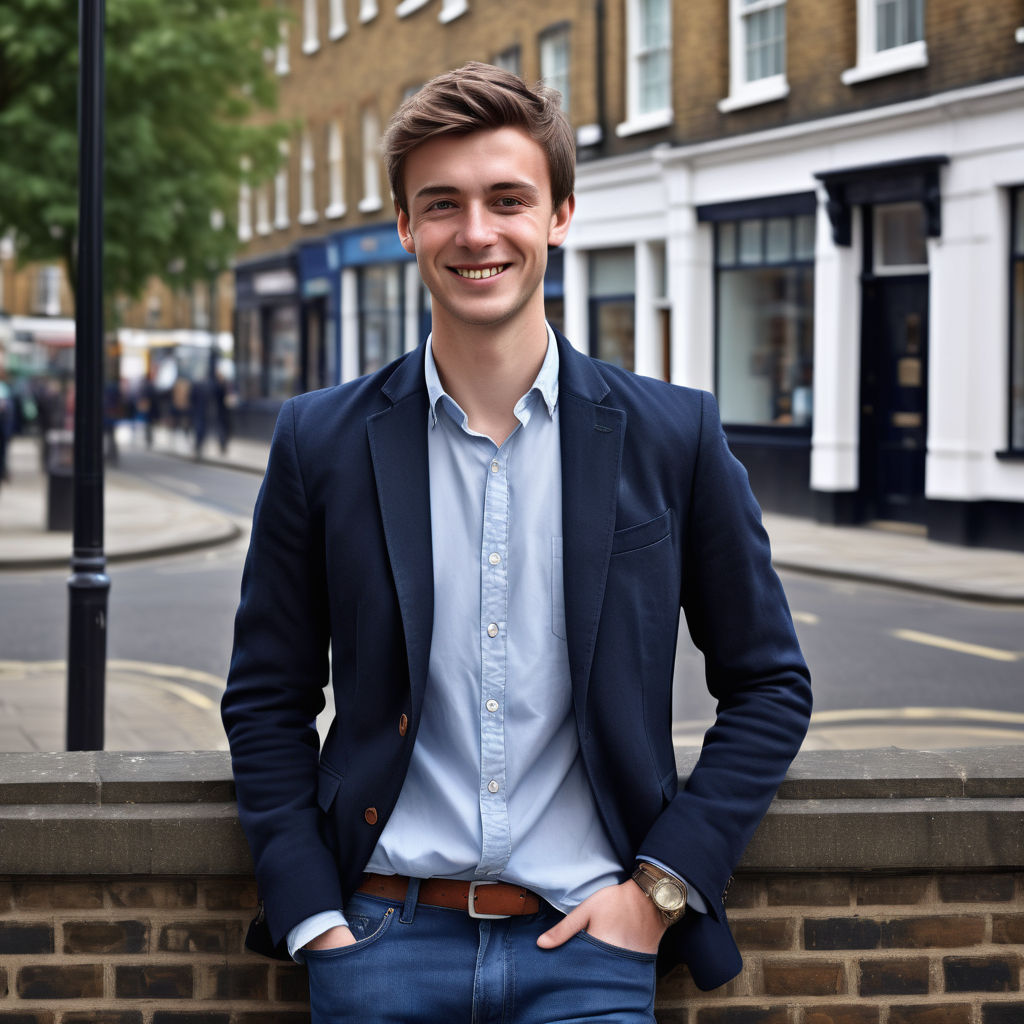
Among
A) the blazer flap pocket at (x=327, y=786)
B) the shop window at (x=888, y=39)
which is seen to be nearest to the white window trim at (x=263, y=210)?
the shop window at (x=888, y=39)

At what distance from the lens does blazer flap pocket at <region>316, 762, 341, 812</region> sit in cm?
231

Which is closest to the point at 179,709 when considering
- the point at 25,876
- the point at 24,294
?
the point at 25,876

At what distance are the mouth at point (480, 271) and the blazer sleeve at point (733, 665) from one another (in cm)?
37

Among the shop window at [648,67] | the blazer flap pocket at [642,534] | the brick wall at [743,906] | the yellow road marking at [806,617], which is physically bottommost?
the yellow road marking at [806,617]

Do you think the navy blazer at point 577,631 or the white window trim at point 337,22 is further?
the white window trim at point 337,22

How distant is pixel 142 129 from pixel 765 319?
10306 mm

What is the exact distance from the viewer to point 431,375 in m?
2.36

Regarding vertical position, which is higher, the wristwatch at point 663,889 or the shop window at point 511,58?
the shop window at point 511,58

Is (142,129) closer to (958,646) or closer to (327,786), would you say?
(958,646)

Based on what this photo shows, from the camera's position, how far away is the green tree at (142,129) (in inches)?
930

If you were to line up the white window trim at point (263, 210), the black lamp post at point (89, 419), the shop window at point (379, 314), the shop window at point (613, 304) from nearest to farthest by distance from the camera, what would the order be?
the black lamp post at point (89, 419), the shop window at point (613, 304), the shop window at point (379, 314), the white window trim at point (263, 210)

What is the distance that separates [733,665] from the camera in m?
2.33

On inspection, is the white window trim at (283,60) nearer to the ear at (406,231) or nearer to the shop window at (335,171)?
the shop window at (335,171)

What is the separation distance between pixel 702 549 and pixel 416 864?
60 cm
